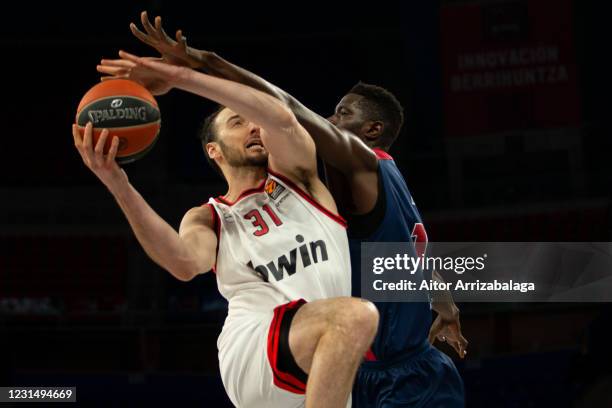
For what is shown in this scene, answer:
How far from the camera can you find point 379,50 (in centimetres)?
1283

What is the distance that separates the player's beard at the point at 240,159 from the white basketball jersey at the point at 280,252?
0.17m

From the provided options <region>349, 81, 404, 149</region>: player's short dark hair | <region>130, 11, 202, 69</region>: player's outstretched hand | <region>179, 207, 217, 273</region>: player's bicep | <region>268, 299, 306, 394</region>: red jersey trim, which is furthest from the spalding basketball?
<region>349, 81, 404, 149</region>: player's short dark hair

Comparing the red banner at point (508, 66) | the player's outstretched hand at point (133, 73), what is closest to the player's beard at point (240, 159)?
the player's outstretched hand at point (133, 73)

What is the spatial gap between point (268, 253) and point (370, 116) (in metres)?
1.21

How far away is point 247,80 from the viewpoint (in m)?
3.25

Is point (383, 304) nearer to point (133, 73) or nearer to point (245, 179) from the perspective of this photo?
point (245, 179)

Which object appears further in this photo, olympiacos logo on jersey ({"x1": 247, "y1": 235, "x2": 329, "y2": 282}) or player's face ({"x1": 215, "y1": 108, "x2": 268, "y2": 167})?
player's face ({"x1": 215, "y1": 108, "x2": 268, "y2": 167})

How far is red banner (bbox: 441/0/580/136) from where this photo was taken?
10.9 m

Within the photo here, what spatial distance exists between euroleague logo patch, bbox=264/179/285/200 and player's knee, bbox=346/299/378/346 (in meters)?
0.64

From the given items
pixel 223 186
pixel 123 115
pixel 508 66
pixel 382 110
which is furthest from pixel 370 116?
pixel 223 186

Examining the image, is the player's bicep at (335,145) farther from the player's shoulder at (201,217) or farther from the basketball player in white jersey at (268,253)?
the player's shoulder at (201,217)

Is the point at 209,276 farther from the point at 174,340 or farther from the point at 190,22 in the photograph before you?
the point at 190,22

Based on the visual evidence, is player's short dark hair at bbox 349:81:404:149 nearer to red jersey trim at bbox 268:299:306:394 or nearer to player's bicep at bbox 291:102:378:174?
player's bicep at bbox 291:102:378:174

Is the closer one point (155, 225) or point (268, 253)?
point (155, 225)
